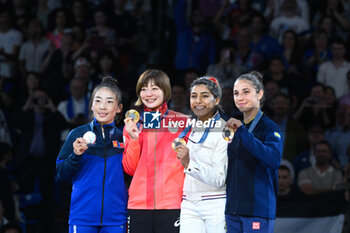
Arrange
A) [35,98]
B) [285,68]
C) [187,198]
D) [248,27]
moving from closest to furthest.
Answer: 1. [187,198]
2. [35,98]
3. [285,68]
4. [248,27]

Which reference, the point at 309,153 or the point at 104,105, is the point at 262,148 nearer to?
the point at 104,105

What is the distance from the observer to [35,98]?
8.69 meters

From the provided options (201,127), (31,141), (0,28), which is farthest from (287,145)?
(0,28)

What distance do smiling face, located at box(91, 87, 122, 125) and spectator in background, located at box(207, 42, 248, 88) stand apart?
2989 millimetres

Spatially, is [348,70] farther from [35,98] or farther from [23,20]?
[23,20]

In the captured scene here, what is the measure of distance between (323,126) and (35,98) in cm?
370

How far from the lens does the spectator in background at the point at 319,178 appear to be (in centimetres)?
697

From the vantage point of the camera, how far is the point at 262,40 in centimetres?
984

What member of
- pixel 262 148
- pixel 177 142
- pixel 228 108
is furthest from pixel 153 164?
pixel 228 108

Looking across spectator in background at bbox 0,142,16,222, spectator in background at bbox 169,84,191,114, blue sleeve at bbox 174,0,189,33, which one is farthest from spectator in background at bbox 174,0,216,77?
spectator in background at bbox 0,142,16,222

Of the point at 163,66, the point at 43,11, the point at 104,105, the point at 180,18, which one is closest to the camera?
the point at 104,105

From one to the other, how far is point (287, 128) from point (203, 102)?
272 cm

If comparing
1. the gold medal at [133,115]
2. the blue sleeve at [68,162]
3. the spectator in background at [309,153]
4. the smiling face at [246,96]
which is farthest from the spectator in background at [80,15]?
the smiling face at [246,96]

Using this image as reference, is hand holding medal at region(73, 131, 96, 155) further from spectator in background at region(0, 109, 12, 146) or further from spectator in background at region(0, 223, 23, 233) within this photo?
spectator in background at region(0, 109, 12, 146)
